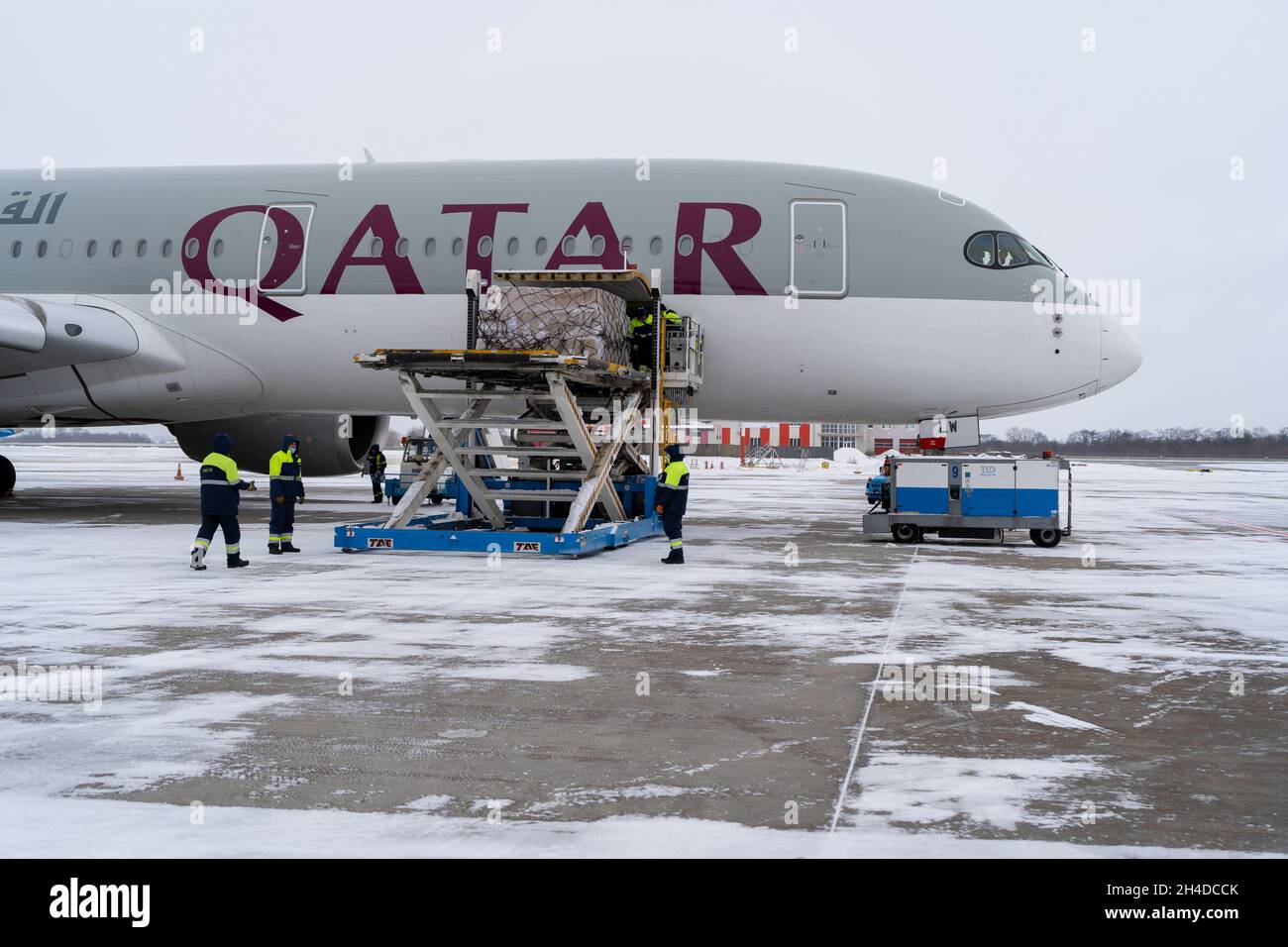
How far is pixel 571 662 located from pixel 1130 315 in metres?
11.5

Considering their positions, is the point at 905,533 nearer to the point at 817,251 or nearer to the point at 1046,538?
the point at 1046,538

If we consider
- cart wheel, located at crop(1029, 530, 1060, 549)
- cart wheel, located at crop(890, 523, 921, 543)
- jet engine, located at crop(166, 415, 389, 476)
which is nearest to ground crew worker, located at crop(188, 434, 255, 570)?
jet engine, located at crop(166, 415, 389, 476)

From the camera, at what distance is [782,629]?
7.94m

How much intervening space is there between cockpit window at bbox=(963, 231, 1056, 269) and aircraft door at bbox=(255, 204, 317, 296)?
923 centimetres

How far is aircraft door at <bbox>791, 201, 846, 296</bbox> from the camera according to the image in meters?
15.3

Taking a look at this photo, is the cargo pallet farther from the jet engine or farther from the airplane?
the jet engine

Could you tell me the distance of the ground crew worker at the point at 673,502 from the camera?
479 inches

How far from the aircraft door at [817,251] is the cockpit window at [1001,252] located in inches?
68.5

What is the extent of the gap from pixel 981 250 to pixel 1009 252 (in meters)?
0.39

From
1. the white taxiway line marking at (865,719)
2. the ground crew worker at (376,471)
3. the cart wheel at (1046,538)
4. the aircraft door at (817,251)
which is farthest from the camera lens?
the ground crew worker at (376,471)

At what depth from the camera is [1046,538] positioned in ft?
50.2

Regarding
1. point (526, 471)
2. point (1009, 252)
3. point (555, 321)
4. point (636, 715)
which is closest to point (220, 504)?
point (526, 471)

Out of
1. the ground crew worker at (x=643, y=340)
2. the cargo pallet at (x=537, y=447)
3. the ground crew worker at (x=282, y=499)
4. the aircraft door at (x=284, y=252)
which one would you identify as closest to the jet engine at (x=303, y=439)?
the aircraft door at (x=284, y=252)

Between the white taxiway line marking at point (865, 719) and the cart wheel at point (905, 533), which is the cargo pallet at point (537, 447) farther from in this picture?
the white taxiway line marking at point (865, 719)
